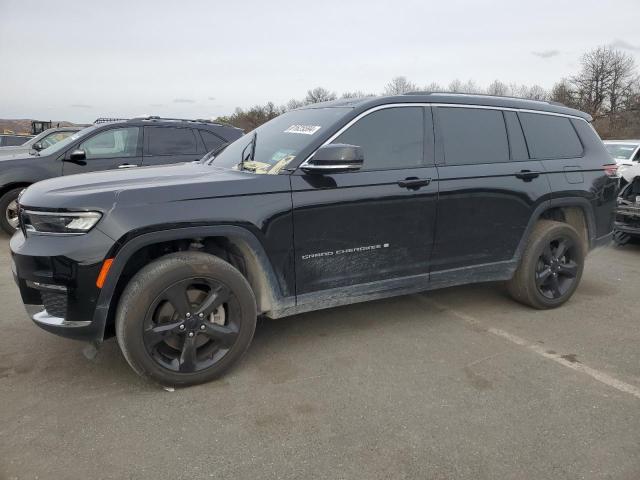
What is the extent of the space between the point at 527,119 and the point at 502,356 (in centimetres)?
210

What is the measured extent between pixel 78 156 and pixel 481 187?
5715mm

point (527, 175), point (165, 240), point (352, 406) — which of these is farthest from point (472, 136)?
point (165, 240)

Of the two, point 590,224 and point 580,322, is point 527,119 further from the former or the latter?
point 580,322

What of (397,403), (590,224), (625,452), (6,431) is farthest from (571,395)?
(6,431)

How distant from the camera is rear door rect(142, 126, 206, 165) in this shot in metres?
7.58

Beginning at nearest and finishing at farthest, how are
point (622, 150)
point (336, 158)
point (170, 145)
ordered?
point (336, 158), point (170, 145), point (622, 150)

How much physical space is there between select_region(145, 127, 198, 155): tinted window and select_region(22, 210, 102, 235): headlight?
4.94 meters

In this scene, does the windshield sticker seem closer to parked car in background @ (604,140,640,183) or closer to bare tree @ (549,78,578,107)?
parked car in background @ (604,140,640,183)

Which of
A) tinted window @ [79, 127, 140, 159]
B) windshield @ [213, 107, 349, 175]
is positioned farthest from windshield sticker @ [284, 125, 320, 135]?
tinted window @ [79, 127, 140, 159]

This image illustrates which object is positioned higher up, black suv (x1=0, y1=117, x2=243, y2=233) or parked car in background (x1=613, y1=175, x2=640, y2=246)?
black suv (x1=0, y1=117, x2=243, y2=233)

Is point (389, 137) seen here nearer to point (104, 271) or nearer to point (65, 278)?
point (104, 271)

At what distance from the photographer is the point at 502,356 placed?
3.55 metres

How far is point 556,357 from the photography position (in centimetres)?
355

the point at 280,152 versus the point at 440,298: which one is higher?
the point at 280,152
